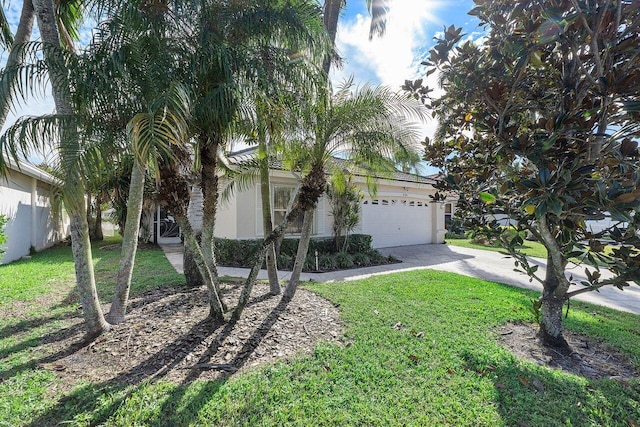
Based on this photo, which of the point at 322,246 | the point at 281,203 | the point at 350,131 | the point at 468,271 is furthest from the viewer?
the point at 281,203

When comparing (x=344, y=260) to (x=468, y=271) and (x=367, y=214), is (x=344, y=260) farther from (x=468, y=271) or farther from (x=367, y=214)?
(x=367, y=214)

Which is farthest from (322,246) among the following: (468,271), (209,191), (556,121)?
(556,121)

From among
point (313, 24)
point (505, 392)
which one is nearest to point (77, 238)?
point (313, 24)

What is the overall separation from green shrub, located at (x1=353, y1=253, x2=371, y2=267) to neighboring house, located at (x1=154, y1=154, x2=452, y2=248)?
2054 mm

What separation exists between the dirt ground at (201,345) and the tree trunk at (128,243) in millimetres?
272

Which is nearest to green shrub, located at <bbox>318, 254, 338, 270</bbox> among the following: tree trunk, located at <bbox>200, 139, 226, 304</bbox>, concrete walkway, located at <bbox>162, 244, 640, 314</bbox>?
concrete walkway, located at <bbox>162, 244, 640, 314</bbox>

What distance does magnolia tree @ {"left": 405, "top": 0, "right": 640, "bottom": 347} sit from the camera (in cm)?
263

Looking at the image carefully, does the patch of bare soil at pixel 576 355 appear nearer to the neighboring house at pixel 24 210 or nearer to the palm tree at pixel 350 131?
the palm tree at pixel 350 131

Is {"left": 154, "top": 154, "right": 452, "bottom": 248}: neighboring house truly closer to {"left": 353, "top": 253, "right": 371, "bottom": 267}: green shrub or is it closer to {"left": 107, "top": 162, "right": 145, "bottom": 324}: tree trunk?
{"left": 353, "top": 253, "right": 371, "bottom": 267}: green shrub

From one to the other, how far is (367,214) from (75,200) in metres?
12.1

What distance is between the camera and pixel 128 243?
461 cm

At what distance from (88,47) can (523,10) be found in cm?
502

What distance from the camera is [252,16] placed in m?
4.49

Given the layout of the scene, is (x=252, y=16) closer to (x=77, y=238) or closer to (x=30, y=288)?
(x=77, y=238)
